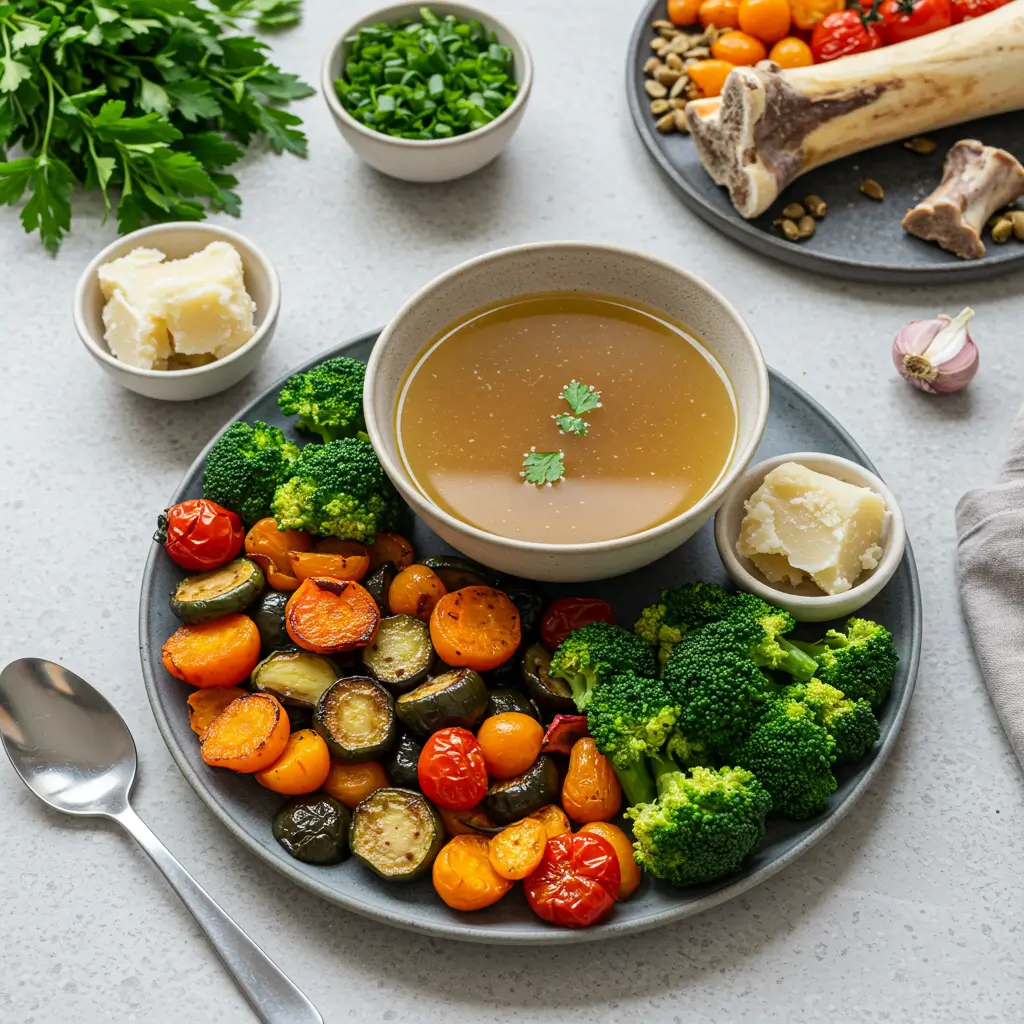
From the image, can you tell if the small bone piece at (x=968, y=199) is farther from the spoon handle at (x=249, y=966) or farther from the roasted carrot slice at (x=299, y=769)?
the spoon handle at (x=249, y=966)

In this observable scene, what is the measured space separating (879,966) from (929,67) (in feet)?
8.86

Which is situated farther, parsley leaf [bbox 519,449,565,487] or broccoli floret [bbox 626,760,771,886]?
parsley leaf [bbox 519,449,565,487]

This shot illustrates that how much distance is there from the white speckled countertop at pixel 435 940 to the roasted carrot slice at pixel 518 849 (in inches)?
10.1

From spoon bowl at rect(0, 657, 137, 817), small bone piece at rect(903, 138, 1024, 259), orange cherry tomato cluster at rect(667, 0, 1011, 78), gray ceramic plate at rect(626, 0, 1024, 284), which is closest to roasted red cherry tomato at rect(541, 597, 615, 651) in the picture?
spoon bowl at rect(0, 657, 137, 817)

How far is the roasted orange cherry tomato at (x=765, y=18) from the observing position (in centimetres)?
374

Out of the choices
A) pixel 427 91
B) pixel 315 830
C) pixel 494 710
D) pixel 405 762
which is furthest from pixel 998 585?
pixel 427 91

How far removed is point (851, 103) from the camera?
3.52 meters

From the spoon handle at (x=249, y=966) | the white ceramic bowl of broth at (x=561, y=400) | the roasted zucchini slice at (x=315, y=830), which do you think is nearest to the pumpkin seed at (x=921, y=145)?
the white ceramic bowl of broth at (x=561, y=400)

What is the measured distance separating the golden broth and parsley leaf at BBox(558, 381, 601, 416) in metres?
0.02

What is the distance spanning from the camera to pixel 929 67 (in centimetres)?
358

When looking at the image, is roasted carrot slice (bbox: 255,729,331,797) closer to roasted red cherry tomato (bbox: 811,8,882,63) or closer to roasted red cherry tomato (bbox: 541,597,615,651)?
roasted red cherry tomato (bbox: 541,597,615,651)

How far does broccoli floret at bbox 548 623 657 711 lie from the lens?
2469mm

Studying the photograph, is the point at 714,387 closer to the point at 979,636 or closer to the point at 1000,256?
the point at 979,636

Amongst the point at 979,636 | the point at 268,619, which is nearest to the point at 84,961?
the point at 268,619
